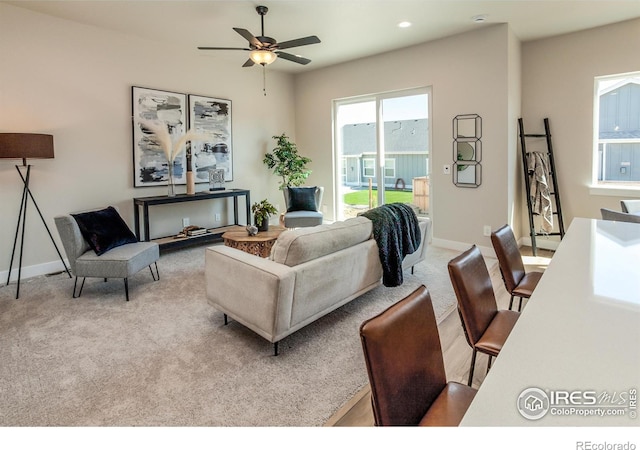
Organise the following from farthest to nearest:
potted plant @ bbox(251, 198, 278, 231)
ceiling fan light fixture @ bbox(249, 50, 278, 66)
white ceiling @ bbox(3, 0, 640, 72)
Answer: potted plant @ bbox(251, 198, 278, 231) < white ceiling @ bbox(3, 0, 640, 72) < ceiling fan light fixture @ bbox(249, 50, 278, 66)

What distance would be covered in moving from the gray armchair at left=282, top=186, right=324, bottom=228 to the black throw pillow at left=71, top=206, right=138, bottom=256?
2.22 meters

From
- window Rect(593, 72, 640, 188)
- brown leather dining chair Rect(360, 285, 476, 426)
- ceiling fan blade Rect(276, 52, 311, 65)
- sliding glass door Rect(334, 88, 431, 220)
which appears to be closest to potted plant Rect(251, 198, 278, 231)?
ceiling fan blade Rect(276, 52, 311, 65)

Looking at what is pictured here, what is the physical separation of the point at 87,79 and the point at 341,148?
387 centimetres

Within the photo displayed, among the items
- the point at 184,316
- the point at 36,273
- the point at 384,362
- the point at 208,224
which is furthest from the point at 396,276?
the point at 36,273

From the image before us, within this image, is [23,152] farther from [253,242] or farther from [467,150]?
[467,150]

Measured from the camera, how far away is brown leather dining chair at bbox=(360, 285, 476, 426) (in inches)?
39.8

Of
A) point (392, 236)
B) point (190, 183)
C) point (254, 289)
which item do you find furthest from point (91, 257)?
point (392, 236)

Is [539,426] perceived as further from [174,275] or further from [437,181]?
[437,181]

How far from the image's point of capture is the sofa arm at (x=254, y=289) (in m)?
2.36

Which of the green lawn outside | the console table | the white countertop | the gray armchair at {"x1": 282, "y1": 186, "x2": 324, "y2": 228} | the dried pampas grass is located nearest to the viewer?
the white countertop

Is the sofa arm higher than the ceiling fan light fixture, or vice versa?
the ceiling fan light fixture

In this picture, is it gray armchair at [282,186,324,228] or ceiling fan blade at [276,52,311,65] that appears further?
gray armchair at [282,186,324,228]

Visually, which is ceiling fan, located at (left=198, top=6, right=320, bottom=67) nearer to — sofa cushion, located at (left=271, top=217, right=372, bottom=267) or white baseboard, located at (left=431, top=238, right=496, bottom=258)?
sofa cushion, located at (left=271, top=217, right=372, bottom=267)

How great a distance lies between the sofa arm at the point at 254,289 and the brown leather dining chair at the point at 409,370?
1.24 meters
